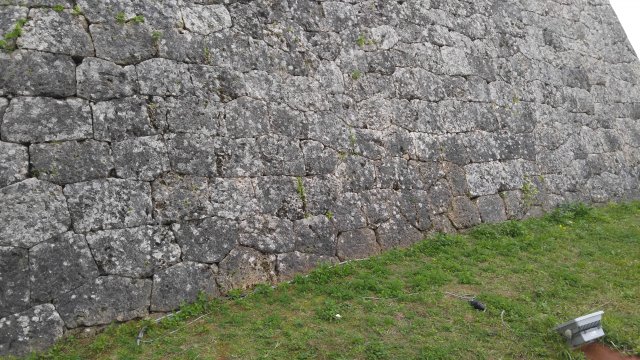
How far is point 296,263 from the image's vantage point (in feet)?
16.3

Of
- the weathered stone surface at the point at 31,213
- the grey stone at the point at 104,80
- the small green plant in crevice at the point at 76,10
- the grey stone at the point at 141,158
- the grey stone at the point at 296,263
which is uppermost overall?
the small green plant in crevice at the point at 76,10

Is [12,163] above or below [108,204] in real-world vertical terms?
above

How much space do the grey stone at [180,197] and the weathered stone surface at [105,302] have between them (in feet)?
1.97

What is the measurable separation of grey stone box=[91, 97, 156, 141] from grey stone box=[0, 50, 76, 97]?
0.27m

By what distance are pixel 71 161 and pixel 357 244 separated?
2.80 m

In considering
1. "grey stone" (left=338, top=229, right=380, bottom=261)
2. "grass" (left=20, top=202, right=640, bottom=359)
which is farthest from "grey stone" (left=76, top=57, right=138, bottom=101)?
"grey stone" (left=338, top=229, right=380, bottom=261)

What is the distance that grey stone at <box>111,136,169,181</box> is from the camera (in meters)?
4.29

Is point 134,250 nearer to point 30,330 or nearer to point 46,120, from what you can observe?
point 30,330

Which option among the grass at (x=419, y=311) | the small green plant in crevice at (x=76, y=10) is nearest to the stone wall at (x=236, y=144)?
the small green plant in crevice at (x=76, y=10)

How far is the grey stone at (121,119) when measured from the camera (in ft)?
14.0

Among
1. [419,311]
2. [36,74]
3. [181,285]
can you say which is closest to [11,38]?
[36,74]

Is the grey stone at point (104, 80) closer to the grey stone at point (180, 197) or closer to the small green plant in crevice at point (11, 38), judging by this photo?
the small green plant in crevice at point (11, 38)

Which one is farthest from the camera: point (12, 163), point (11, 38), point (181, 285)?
point (181, 285)

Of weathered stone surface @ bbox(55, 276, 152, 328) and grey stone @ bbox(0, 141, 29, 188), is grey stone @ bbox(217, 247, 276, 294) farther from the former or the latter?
grey stone @ bbox(0, 141, 29, 188)
